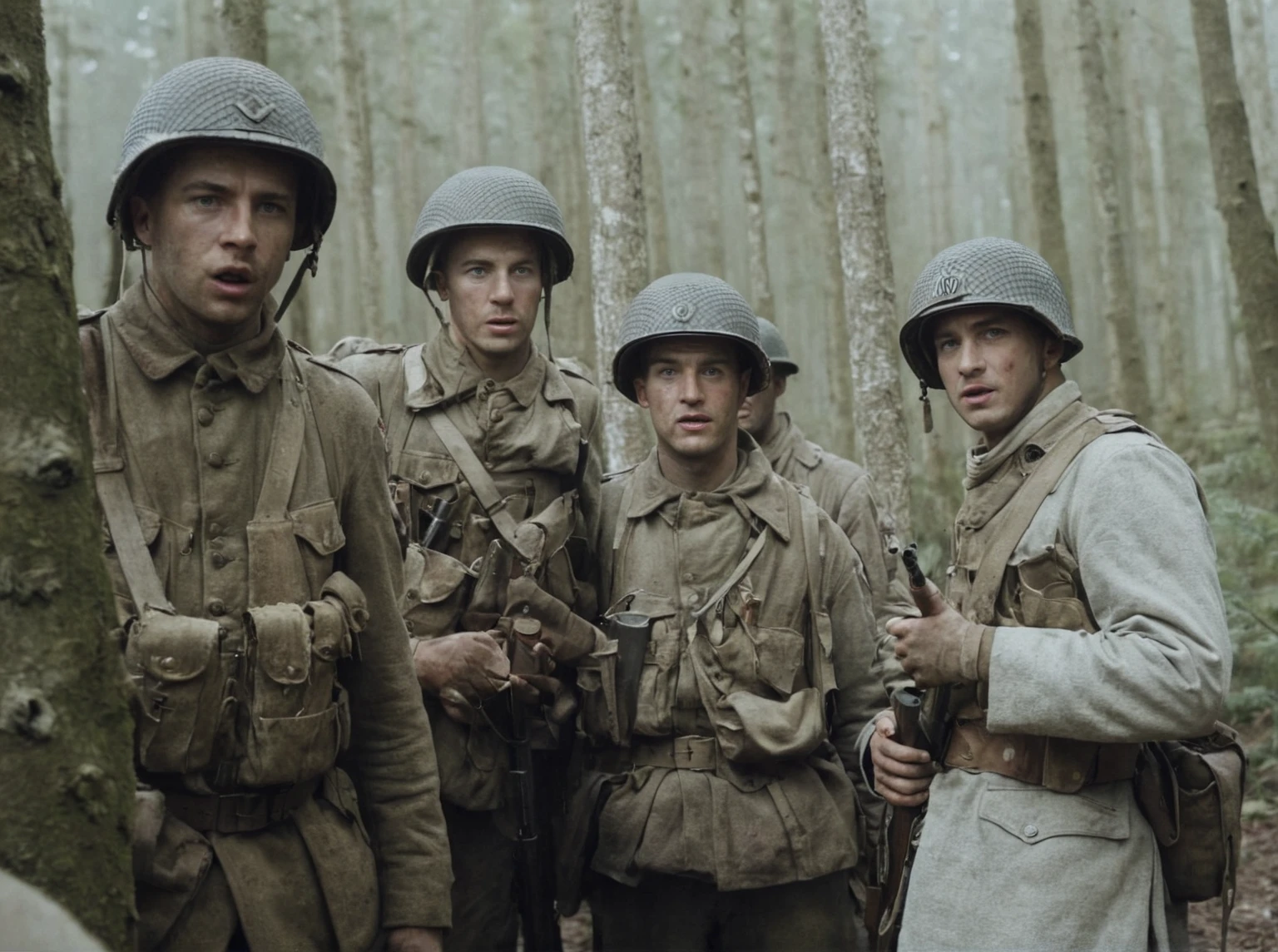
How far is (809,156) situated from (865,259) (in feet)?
84.3

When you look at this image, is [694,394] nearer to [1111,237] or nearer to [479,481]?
[479,481]

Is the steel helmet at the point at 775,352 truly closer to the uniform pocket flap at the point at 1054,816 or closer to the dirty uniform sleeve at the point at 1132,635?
the dirty uniform sleeve at the point at 1132,635

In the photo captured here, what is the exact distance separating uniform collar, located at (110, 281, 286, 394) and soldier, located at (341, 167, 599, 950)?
1.58m

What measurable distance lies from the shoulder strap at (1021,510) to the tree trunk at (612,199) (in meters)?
4.36

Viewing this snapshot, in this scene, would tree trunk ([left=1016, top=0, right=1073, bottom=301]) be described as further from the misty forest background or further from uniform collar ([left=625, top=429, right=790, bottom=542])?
uniform collar ([left=625, top=429, right=790, bottom=542])

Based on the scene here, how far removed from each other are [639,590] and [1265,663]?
Answer: 6.32 m

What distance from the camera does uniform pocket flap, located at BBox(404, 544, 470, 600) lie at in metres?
4.29

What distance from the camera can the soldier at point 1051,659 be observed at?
9.53ft

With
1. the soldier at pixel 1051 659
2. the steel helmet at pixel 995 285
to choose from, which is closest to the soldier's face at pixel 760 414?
the steel helmet at pixel 995 285

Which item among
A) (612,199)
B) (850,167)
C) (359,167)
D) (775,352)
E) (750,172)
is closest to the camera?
(775,352)

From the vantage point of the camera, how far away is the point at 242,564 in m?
2.66

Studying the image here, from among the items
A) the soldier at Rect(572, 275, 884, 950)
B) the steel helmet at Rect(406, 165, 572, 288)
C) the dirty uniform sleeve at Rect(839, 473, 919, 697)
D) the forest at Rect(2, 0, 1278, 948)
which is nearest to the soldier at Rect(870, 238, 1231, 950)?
the soldier at Rect(572, 275, 884, 950)

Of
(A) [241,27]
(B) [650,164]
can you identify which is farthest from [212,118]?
(B) [650,164]

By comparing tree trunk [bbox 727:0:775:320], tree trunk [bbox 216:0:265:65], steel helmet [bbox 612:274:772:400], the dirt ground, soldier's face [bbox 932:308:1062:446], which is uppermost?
tree trunk [bbox 727:0:775:320]
